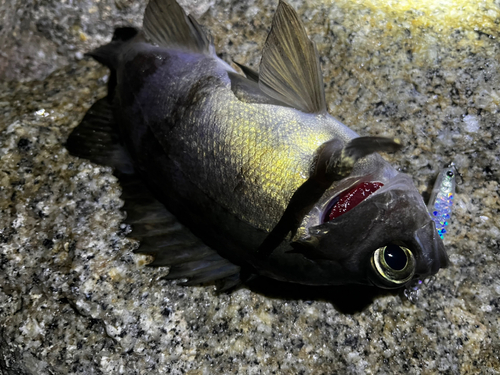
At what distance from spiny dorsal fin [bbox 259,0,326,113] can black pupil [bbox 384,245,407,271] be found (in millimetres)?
711

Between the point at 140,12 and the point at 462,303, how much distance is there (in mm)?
2642

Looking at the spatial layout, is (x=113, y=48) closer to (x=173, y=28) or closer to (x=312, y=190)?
(x=173, y=28)

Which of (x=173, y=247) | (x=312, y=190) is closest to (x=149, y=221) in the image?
(x=173, y=247)

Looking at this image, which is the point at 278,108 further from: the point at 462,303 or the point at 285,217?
the point at 462,303

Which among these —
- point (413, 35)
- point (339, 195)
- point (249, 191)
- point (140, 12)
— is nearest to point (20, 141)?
point (140, 12)

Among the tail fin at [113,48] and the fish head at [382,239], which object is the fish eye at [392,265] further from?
the tail fin at [113,48]

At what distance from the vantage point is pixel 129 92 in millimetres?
2037

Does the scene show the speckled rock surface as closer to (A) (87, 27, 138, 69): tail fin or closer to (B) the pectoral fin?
(A) (87, 27, 138, 69): tail fin

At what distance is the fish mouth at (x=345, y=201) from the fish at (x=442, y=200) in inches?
24.4

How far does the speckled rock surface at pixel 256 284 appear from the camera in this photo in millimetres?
1918

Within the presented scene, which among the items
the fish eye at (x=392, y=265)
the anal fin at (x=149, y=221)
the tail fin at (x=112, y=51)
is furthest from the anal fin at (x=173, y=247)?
the tail fin at (x=112, y=51)

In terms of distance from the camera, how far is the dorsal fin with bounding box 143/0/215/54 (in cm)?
214

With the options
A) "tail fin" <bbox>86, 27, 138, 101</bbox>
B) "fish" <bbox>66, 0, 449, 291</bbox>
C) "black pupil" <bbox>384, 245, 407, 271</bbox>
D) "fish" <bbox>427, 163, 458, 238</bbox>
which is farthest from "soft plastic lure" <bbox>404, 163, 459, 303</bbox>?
"tail fin" <bbox>86, 27, 138, 101</bbox>

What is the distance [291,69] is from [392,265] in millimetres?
977
